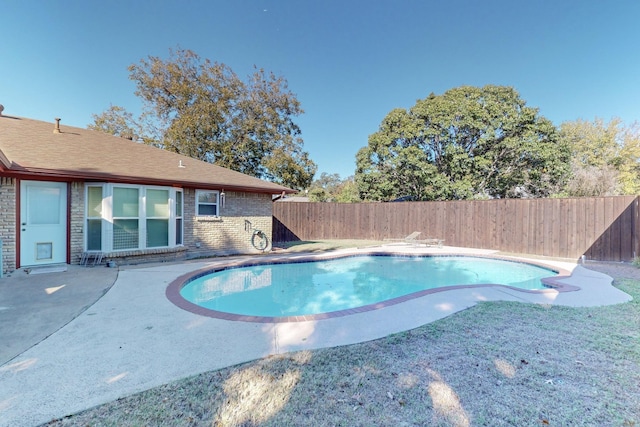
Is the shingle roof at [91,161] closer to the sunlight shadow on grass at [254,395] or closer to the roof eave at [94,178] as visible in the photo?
the roof eave at [94,178]

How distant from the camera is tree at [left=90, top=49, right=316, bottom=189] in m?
19.5

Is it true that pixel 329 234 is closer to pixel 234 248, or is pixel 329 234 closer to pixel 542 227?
pixel 234 248

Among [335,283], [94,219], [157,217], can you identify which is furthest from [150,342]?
[157,217]

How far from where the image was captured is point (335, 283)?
26.2ft

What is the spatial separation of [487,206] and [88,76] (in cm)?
2037

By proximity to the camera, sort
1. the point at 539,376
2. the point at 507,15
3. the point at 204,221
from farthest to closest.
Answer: the point at 507,15 → the point at 204,221 → the point at 539,376

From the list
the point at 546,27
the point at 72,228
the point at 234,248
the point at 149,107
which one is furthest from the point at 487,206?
the point at 149,107

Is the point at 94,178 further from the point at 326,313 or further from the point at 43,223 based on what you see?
the point at 326,313

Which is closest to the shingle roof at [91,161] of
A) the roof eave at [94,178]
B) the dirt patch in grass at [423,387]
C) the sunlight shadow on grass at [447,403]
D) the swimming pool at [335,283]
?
the roof eave at [94,178]

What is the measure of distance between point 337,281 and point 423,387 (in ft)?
18.6

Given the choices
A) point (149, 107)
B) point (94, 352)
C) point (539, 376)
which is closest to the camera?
point (539, 376)

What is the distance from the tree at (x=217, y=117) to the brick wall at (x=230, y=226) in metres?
8.64

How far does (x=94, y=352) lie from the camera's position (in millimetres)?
3152

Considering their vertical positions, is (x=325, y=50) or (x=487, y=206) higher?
(x=325, y=50)
